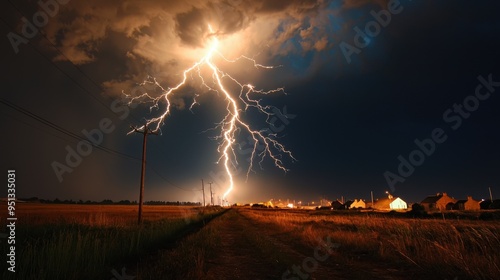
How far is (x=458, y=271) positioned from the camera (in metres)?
5.87

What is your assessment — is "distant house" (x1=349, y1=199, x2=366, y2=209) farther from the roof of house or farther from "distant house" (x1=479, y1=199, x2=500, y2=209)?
"distant house" (x1=479, y1=199, x2=500, y2=209)

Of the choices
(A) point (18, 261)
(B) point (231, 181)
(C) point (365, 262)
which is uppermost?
(B) point (231, 181)

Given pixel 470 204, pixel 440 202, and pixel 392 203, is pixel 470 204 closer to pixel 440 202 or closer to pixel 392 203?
pixel 440 202

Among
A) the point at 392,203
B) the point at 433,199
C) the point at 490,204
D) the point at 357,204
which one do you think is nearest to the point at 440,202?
the point at 433,199

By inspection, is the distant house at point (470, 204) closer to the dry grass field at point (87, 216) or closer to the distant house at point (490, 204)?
the distant house at point (490, 204)

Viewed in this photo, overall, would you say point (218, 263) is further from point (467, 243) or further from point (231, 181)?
point (231, 181)

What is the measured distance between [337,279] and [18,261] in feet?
20.5

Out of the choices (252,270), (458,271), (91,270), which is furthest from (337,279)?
(91,270)

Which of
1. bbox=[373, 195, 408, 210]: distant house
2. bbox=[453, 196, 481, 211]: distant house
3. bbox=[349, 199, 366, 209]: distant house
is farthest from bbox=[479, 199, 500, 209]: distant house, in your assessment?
bbox=[349, 199, 366, 209]: distant house

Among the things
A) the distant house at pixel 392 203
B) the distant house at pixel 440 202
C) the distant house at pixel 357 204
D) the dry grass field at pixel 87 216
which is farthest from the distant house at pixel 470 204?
the dry grass field at pixel 87 216

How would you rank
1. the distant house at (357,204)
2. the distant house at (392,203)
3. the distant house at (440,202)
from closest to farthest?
the distant house at (440,202), the distant house at (392,203), the distant house at (357,204)

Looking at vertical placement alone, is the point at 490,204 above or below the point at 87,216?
below

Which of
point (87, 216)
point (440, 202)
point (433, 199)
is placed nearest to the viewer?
point (87, 216)

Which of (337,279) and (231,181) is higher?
(231,181)
